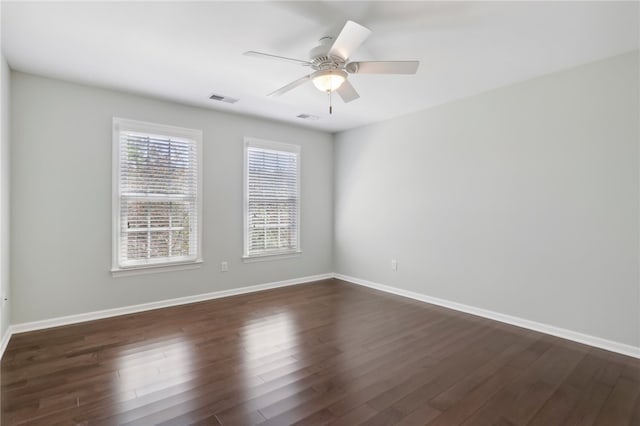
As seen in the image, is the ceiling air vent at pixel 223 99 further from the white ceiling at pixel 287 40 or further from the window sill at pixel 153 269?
the window sill at pixel 153 269

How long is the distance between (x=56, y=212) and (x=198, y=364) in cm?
227

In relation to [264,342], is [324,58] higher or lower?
higher

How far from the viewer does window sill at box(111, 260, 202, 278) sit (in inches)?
144

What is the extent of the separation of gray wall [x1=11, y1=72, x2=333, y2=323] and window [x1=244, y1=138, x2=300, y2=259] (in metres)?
0.33

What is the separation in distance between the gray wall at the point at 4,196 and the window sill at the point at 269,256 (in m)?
2.47

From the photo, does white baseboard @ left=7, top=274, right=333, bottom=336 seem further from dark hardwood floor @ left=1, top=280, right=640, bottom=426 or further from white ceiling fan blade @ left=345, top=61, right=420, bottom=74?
white ceiling fan blade @ left=345, top=61, right=420, bottom=74

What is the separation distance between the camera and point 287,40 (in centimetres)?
255

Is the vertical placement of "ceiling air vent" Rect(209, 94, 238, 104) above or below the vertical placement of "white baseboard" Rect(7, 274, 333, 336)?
above

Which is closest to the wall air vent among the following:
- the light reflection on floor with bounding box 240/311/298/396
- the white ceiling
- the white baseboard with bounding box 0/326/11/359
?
the white ceiling

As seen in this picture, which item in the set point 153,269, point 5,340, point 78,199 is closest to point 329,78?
point 78,199

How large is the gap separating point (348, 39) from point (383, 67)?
0.40 meters

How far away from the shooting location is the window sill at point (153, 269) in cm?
365

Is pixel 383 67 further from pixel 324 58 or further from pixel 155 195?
pixel 155 195

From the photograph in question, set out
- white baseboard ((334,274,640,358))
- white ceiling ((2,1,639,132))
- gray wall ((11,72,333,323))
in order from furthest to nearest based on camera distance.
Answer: gray wall ((11,72,333,323))
white baseboard ((334,274,640,358))
white ceiling ((2,1,639,132))
